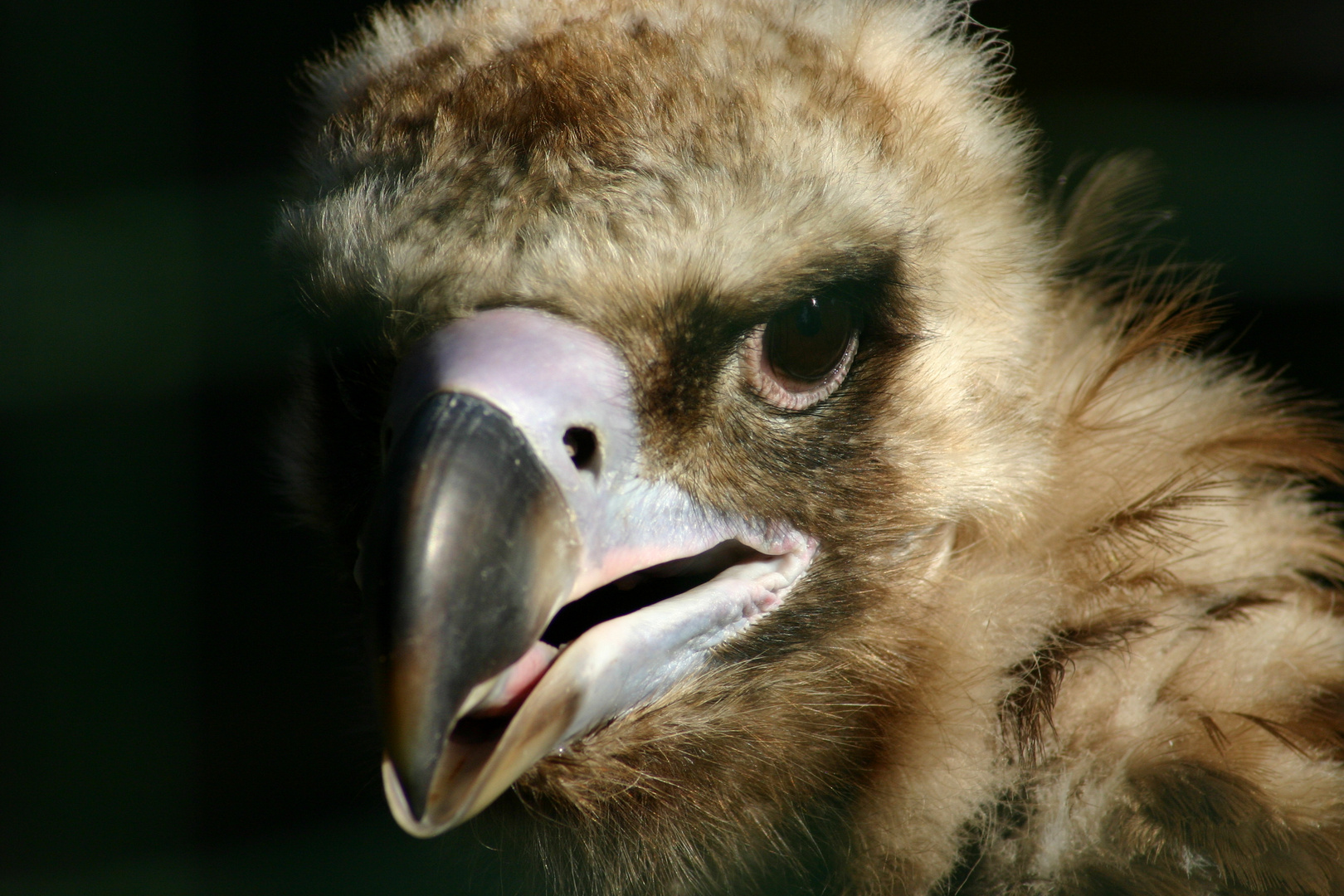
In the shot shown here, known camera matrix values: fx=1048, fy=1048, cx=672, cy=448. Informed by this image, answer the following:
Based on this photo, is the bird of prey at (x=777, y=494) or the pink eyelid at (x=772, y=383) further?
the pink eyelid at (x=772, y=383)

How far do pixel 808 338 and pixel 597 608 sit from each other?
0.27 meters

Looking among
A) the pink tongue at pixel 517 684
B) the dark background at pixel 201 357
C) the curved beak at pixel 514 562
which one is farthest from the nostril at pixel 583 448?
the dark background at pixel 201 357

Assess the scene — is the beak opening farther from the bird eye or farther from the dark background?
the dark background

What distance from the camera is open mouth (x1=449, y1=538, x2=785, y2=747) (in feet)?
2.27

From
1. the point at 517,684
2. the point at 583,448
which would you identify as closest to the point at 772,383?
the point at 583,448

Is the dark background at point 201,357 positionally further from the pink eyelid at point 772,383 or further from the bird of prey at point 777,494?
the pink eyelid at point 772,383

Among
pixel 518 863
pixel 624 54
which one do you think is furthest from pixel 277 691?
pixel 624 54

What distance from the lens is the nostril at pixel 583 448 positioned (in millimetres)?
718

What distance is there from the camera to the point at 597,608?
79 cm

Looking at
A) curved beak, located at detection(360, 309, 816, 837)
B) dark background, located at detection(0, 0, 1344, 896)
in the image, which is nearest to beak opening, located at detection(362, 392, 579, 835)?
curved beak, located at detection(360, 309, 816, 837)

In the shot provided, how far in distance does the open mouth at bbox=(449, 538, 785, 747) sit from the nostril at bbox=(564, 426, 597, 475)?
0.10 m

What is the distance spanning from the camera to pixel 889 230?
0.88m

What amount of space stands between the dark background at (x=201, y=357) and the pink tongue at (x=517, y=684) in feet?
2.35

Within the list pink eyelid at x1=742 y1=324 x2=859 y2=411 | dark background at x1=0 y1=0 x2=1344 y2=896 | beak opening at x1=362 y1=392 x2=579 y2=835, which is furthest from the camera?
dark background at x1=0 y1=0 x2=1344 y2=896
